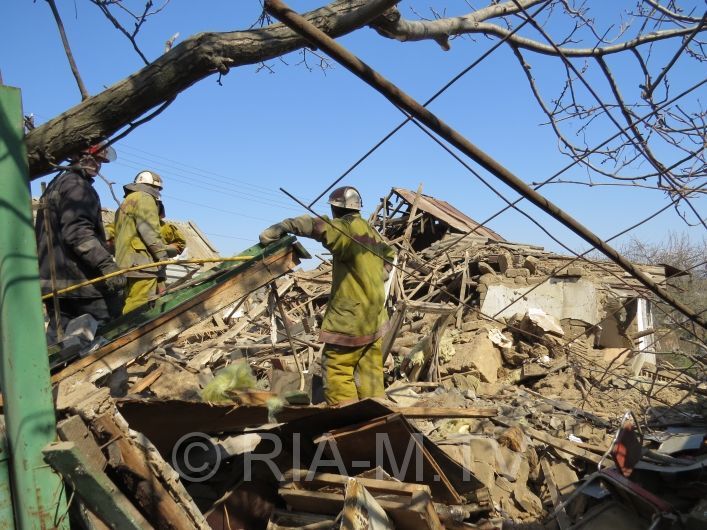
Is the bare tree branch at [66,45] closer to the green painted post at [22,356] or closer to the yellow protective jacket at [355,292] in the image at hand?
the green painted post at [22,356]

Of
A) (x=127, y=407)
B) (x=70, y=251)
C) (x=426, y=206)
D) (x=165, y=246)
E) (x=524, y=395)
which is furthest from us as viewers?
(x=426, y=206)

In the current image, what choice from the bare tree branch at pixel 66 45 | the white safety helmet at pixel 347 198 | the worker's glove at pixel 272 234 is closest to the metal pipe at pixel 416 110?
the bare tree branch at pixel 66 45

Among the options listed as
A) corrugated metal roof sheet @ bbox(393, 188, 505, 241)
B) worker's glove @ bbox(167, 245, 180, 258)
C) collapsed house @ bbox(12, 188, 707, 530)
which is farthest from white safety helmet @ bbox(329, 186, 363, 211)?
corrugated metal roof sheet @ bbox(393, 188, 505, 241)

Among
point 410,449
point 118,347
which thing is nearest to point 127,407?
point 118,347

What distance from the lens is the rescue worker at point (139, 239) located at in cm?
555

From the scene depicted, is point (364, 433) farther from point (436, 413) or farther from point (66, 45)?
point (66, 45)

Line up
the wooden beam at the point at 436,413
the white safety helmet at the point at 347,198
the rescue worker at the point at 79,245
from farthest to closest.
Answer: the white safety helmet at the point at 347,198, the rescue worker at the point at 79,245, the wooden beam at the point at 436,413

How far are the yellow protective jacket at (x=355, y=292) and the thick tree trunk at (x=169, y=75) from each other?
2.38 metres

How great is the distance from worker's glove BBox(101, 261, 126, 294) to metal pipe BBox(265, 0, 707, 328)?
2869 mm

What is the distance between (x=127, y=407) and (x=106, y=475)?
0.59 metres

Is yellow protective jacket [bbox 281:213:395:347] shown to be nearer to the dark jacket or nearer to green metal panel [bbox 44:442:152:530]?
the dark jacket

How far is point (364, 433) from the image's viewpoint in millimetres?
3814

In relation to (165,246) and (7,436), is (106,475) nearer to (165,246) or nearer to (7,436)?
(7,436)

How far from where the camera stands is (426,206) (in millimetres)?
16266
